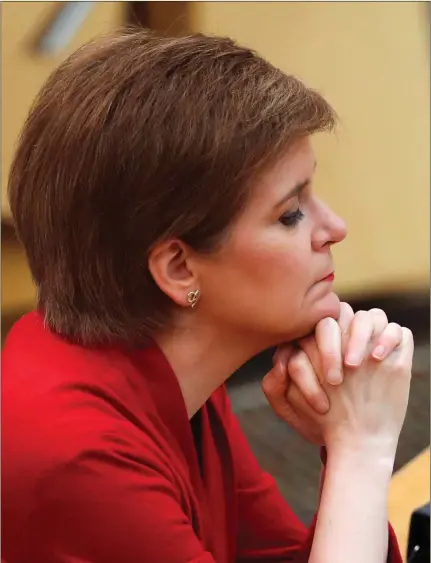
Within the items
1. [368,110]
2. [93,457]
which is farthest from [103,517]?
[368,110]

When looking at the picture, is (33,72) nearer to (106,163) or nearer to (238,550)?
(106,163)

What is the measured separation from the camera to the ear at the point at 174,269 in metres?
0.77

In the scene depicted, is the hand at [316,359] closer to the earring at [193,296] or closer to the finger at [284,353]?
the finger at [284,353]

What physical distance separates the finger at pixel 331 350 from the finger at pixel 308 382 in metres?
0.03

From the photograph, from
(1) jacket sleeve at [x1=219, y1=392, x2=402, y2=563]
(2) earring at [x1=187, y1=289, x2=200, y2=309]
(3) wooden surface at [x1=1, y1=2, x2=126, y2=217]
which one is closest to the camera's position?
(2) earring at [x1=187, y1=289, x2=200, y2=309]

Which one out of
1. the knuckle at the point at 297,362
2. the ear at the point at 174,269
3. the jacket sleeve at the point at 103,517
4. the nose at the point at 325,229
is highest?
the nose at the point at 325,229

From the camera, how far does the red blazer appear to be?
2.26 feet

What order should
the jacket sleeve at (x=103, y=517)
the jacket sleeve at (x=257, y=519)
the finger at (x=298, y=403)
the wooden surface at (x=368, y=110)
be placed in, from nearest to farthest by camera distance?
the jacket sleeve at (x=103, y=517) → the finger at (x=298, y=403) → the jacket sleeve at (x=257, y=519) → the wooden surface at (x=368, y=110)

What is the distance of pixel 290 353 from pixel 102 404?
10.9 inches

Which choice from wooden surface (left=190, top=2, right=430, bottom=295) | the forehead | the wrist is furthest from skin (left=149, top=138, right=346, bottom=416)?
wooden surface (left=190, top=2, right=430, bottom=295)

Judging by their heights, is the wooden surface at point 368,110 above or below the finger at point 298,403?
above

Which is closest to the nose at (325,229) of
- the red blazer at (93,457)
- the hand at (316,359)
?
the hand at (316,359)

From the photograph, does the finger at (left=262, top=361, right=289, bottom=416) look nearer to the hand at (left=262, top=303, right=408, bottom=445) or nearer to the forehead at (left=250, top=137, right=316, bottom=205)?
the hand at (left=262, top=303, right=408, bottom=445)

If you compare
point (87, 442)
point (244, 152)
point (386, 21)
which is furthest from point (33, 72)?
point (87, 442)
